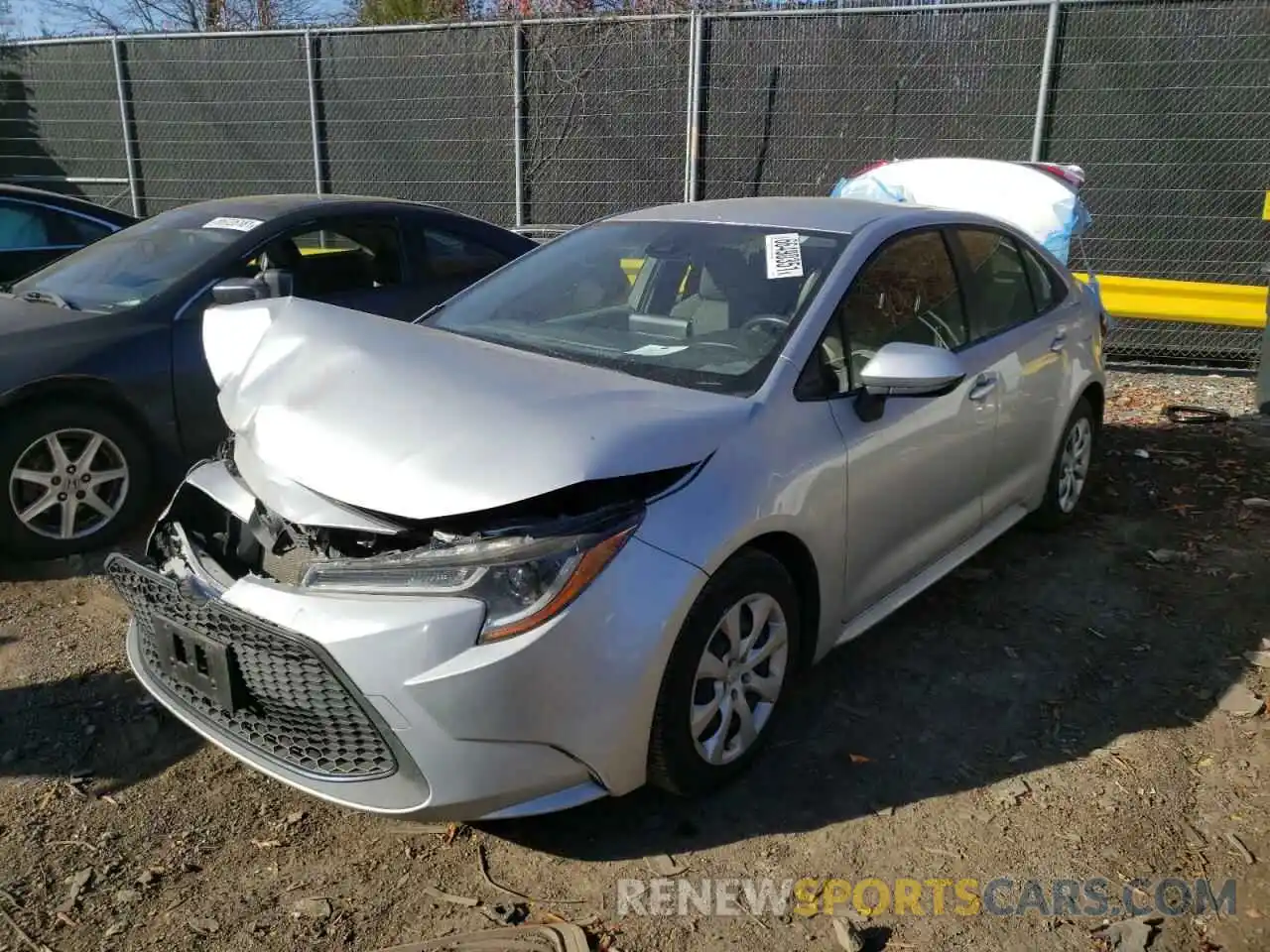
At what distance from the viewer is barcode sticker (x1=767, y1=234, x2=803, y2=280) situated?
3544mm

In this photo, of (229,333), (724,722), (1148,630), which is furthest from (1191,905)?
(229,333)

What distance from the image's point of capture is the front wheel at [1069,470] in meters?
4.89

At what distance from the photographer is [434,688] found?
238 centimetres

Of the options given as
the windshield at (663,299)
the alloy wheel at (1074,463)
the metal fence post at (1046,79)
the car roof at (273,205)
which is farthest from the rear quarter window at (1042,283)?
the metal fence post at (1046,79)

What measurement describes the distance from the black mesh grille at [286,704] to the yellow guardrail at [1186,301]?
709 centimetres

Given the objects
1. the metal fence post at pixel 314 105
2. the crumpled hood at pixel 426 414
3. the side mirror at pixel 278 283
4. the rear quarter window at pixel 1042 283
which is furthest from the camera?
the metal fence post at pixel 314 105

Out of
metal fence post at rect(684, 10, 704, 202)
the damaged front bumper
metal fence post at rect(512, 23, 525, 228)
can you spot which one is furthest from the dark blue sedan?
metal fence post at rect(512, 23, 525, 228)

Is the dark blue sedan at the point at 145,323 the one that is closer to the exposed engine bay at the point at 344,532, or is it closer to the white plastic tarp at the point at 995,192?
the exposed engine bay at the point at 344,532

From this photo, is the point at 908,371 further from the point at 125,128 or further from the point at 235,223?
the point at 125,128

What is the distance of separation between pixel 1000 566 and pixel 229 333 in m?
3.32

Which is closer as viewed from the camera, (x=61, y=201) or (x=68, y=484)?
(x=68, y=484)

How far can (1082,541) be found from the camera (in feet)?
16.6

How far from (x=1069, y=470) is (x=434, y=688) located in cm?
372

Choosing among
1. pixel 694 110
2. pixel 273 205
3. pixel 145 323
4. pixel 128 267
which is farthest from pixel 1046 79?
pixel 145 323
